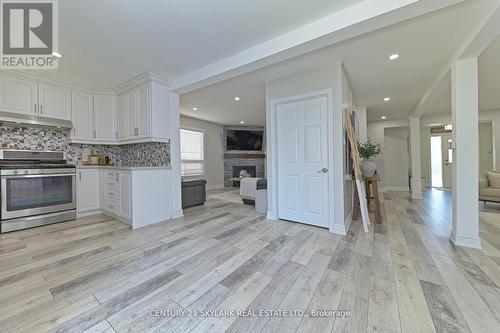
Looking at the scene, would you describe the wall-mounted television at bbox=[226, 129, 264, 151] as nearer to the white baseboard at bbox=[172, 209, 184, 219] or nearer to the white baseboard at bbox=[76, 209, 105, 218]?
the white baseboard at bbox=[172, 209, 184, 219]

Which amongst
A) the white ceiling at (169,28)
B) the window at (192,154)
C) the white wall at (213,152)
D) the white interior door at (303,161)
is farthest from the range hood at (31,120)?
the white interior door at (303,161)

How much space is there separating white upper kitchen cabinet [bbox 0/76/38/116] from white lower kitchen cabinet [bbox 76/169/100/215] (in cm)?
125

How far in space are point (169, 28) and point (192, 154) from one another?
4993mm

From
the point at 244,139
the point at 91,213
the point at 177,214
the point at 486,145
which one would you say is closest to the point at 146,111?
the point at 177,214

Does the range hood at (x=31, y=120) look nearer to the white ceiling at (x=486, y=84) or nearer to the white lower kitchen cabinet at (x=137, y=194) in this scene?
the white lower kitchen cabinet at (x=137, y=194)

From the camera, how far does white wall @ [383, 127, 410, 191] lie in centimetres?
695

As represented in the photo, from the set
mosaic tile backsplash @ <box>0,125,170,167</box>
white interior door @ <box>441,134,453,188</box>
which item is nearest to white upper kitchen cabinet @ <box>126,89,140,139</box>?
mosaic tile backsplash @ <box>0,125,170,167</box>

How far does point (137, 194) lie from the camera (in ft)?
10.6

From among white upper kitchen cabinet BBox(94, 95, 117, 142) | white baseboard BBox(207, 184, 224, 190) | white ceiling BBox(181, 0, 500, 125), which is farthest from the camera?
white baseboard BBox(207, 184, 224, 190)

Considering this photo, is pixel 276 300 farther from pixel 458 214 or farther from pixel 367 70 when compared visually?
pixel 367 70

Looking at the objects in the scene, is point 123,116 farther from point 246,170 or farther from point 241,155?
point 246,170

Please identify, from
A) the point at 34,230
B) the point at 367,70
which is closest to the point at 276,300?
the point at 367,70

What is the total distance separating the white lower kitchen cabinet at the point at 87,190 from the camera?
3.73 m

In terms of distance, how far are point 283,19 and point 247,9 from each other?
15.6 inches
